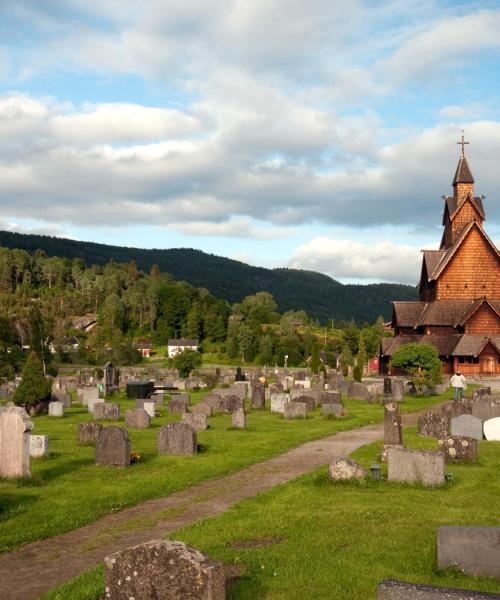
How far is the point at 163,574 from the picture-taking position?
6.37 meters

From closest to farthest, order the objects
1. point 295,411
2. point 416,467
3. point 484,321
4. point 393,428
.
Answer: point 416,467 → point 393,428 → point 295,411 → point 484,321

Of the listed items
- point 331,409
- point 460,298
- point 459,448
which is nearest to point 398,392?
point 331,409

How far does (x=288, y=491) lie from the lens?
1329 cm

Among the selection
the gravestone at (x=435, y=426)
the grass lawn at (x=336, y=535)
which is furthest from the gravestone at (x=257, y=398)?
the grass lawn at (x=336, y=535)

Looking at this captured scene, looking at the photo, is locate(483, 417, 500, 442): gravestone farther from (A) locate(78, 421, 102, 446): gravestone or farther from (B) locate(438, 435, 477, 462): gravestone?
(A) locate(78, 421, 102, 446): gravestone

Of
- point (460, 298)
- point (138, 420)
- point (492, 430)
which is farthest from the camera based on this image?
point (460, 298)

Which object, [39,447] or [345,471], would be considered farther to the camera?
[39,447]

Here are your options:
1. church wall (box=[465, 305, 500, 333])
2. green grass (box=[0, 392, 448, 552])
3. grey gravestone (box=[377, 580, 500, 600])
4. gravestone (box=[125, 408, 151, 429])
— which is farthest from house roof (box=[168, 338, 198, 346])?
grey gravestone (box=[377, 580, 500, 600])

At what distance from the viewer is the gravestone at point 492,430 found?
66.0ft

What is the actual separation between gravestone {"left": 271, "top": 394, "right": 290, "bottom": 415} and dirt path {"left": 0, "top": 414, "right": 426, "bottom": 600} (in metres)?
12.1

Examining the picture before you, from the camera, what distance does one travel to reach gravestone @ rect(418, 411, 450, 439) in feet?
70.4

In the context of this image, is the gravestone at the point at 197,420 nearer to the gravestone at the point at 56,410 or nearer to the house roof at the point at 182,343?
the gravestone at the point at 56,410

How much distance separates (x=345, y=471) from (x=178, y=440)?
5659 mm

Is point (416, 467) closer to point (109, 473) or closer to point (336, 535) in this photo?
point (336, 535)
